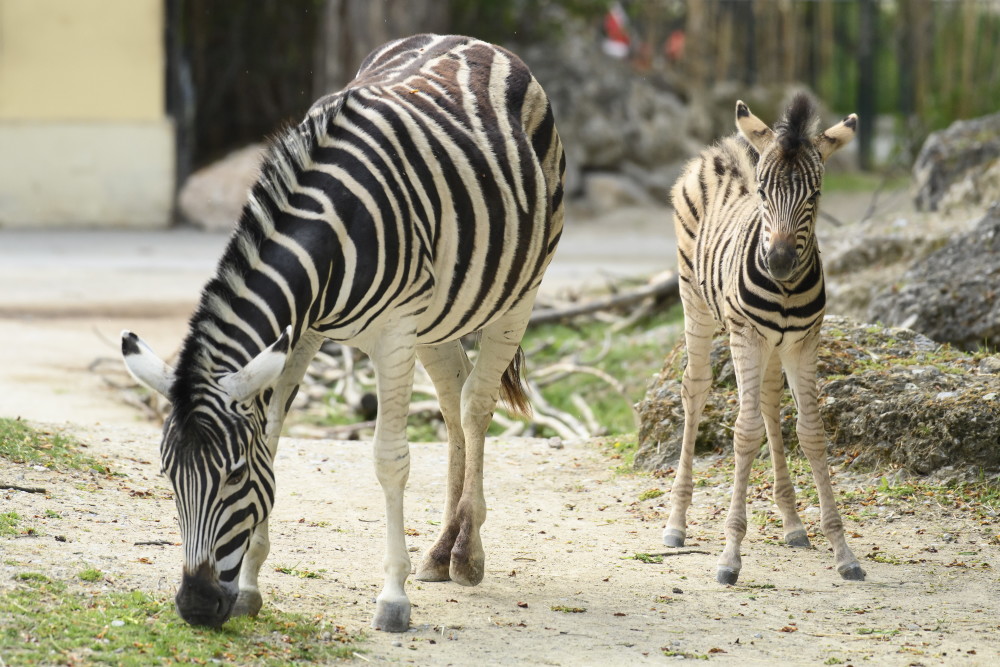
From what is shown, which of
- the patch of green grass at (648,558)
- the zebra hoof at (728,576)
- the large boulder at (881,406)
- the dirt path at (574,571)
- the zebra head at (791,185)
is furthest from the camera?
the large boulder at (881,406)

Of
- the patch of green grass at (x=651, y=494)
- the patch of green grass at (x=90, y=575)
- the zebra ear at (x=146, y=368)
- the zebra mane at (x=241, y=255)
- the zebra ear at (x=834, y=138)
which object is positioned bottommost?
the patch of green grass at (x=651, y=494)

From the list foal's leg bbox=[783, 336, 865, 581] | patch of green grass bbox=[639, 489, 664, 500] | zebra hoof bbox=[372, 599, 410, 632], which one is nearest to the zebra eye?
zebra hoof bbox=[372, 599, 410, 632]

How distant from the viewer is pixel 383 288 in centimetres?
449

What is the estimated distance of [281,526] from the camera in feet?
19.0

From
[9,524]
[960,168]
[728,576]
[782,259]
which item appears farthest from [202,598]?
[960,168]

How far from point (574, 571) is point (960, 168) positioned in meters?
7.05

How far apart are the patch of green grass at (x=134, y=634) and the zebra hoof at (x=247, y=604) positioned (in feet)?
0.14

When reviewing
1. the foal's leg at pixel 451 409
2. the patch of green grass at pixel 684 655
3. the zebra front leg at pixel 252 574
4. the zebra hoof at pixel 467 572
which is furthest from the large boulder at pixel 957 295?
the zebra front leg at pixel 252 574

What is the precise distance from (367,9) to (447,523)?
12756 millimetres

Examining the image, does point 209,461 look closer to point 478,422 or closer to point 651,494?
point 478,422

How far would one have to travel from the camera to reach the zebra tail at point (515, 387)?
6.14 metres

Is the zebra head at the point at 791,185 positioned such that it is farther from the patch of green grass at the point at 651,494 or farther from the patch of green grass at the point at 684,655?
the patch of green grass at the point at 651,494

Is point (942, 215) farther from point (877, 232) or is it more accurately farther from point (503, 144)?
point (503, 144)

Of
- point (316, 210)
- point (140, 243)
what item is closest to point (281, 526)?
point (316, 210)
